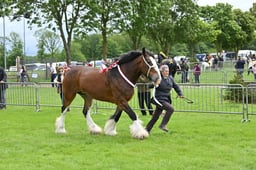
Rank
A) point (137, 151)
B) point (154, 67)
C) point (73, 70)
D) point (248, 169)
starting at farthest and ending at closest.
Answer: point (73, 70) < point (154, 67) < point (137, 151) < point (248, 169)

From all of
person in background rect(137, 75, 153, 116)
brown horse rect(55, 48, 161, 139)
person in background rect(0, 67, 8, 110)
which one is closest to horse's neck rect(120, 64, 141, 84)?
brown horse rect(55, 48, 161, 139)

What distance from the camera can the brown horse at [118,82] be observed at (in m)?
9.86

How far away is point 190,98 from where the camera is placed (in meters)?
18.2

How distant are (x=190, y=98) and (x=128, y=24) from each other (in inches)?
724

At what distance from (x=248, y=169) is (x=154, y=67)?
361 cm

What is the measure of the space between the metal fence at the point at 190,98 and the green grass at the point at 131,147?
68.5 inches

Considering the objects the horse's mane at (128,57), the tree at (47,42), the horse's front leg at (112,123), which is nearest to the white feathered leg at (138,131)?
the horse's front leg at (112,123)

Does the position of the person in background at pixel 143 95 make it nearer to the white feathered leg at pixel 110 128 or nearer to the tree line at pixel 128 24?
the white feathered leg at pixel 110 128

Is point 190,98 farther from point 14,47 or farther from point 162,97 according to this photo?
point 14,47

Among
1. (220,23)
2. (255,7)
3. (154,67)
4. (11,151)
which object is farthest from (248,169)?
(255,7)

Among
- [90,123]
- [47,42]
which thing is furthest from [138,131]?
[47,42]

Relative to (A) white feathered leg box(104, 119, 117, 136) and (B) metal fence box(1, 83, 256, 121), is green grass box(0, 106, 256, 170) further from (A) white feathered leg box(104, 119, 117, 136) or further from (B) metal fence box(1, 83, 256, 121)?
(B) metal fence box(1, 83, 256, 121)

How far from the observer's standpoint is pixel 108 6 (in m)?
33.8

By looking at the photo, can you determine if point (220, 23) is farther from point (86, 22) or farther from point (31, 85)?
point (31, 85)
